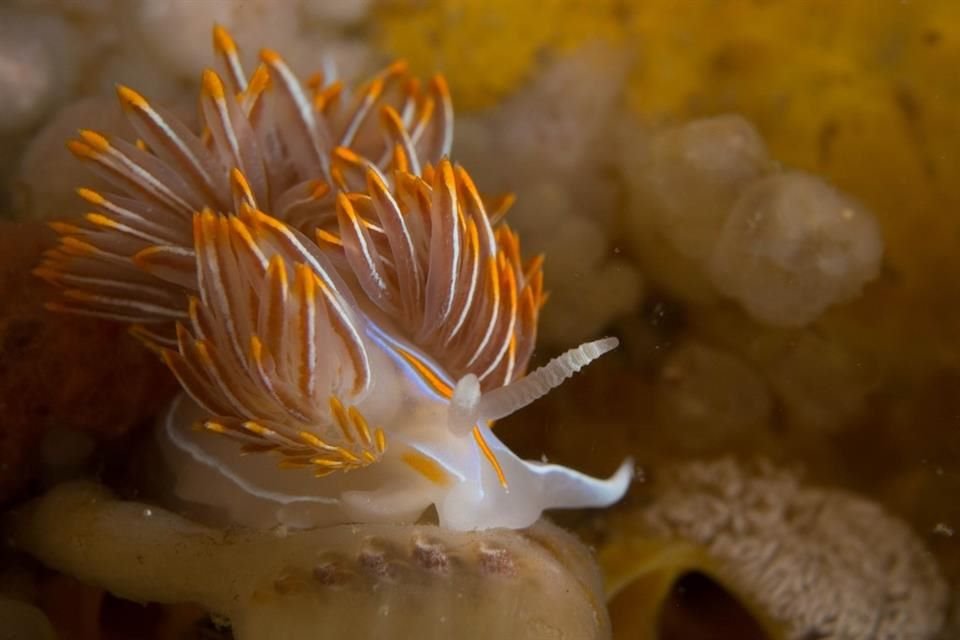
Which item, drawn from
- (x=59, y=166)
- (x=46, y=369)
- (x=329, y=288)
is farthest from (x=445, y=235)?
(x=59, y=166)

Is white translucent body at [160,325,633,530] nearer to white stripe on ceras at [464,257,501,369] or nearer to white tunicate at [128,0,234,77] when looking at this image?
white stripe on ceras at [464,257,501,369]

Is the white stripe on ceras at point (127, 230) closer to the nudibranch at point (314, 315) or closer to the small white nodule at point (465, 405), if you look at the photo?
the nudibranch at point (314, 315)

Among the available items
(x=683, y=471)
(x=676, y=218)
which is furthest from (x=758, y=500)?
(x=676, y=218)

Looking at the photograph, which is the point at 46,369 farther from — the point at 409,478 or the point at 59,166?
the point at 409,478

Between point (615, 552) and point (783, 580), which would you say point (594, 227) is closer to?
point (615, 552)

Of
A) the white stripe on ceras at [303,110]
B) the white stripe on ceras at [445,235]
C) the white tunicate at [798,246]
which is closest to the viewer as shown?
the white stripe on ceras at [445,235]

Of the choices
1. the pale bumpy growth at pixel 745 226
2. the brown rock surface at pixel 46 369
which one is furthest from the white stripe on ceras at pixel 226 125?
the pale bumpy growth at pixel 745 226

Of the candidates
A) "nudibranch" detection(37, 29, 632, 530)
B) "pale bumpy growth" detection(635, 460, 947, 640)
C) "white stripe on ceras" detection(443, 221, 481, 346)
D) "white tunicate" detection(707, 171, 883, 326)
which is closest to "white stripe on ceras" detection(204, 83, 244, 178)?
"nudibranch" detection(37, 29, 632, 530)
